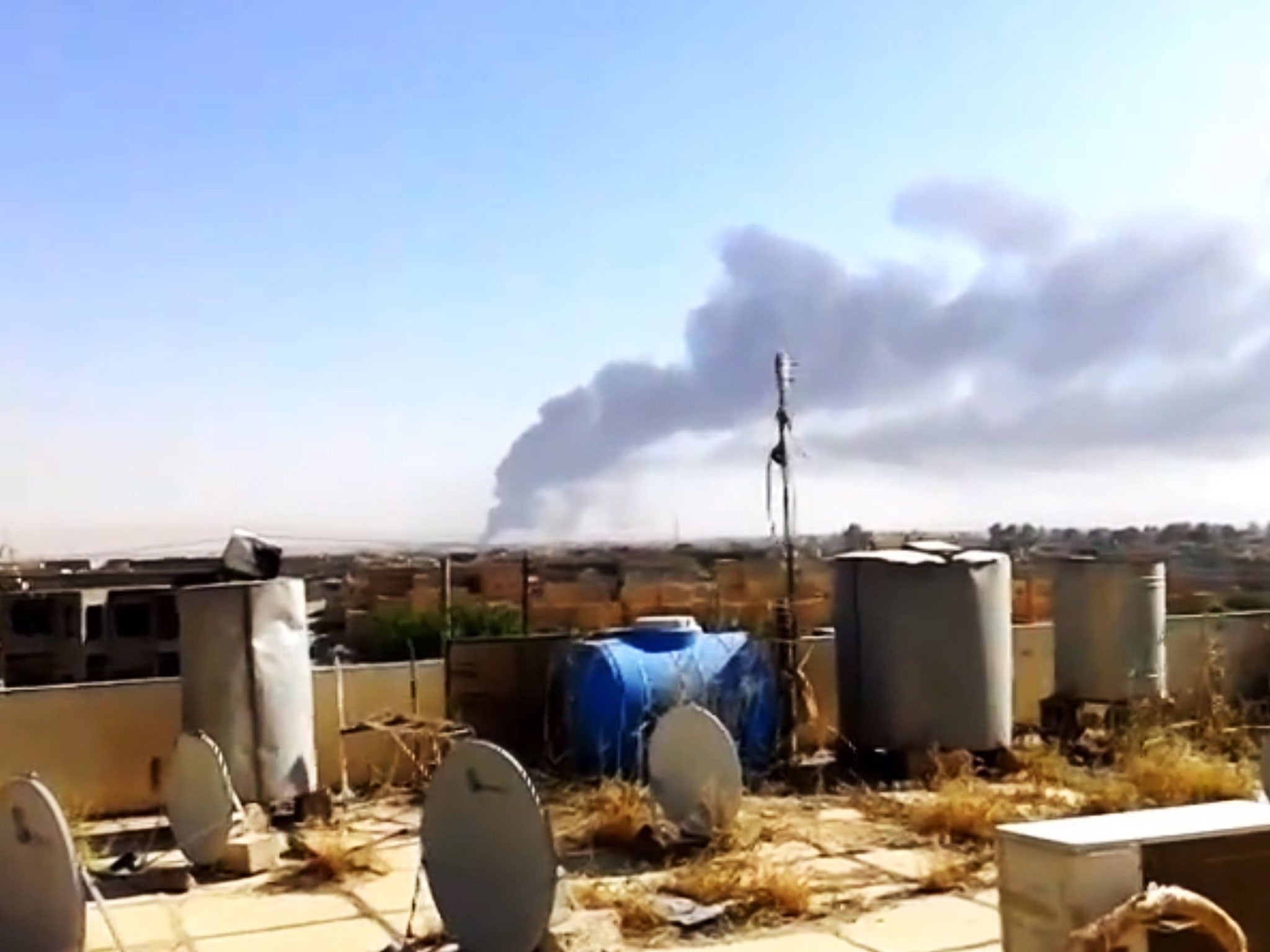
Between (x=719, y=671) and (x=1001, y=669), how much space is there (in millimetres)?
2062

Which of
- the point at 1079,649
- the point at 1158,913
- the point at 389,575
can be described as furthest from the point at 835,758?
the point at 389,575

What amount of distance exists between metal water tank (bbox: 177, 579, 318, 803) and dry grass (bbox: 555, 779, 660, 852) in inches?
70.1

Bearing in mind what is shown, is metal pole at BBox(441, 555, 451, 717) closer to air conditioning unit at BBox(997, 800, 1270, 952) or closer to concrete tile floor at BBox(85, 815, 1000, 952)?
concrete tile floor at BBox(85, 815, 1000, 952)

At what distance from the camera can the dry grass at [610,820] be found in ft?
29.4

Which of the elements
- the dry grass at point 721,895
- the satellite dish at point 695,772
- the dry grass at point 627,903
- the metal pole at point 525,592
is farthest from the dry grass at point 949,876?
the metal pole at point 525,592

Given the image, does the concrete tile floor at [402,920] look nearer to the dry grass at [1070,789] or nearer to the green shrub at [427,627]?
the dry grass at [1070,789]

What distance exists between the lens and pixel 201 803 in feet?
29.0

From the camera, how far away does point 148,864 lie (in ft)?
29.5

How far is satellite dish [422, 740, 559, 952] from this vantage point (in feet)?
20.5

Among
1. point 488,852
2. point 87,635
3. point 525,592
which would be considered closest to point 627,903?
point 488,852

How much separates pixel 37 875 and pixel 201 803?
2494mm

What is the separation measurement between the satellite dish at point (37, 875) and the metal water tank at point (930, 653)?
21.1 ft

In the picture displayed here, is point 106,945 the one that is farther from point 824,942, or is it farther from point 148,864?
point 824,942

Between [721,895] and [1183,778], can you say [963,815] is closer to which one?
[1183,778]
